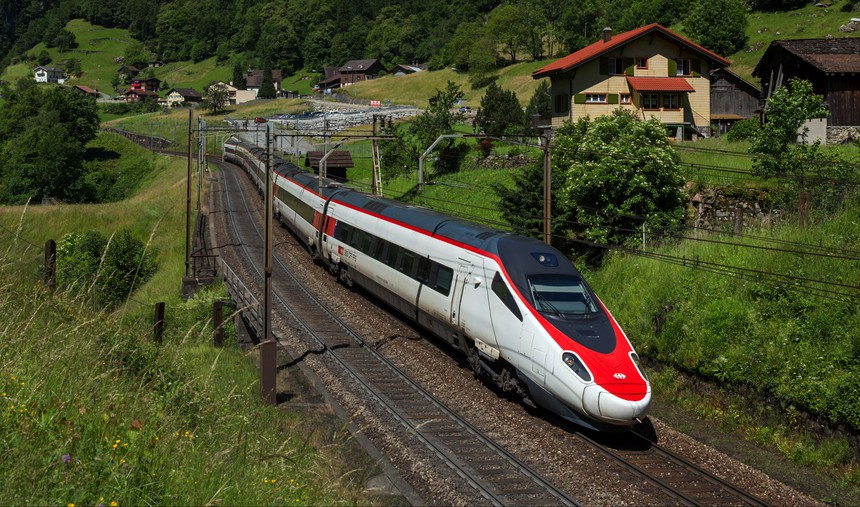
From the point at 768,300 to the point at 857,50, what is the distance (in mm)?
24515

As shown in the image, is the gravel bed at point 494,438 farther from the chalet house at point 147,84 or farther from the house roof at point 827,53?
the chalet house at point 147,84

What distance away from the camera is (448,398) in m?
15.9

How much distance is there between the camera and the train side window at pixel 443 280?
17.5 meters

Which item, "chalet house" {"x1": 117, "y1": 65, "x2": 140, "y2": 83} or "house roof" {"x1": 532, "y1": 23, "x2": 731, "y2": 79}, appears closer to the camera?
"house roof" {"x1": 532, "y1": 23, "x2": 731, "y2": 79}

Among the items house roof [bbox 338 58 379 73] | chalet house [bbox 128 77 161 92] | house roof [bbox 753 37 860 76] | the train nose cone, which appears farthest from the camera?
chalet house [bbox 128 77 161 92]

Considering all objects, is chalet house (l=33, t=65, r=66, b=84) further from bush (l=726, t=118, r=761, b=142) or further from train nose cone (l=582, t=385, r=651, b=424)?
train nose cone (l=582, t=385, r=651, b=424)

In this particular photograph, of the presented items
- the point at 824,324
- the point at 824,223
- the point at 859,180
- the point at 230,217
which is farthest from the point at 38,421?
the point at 230,217

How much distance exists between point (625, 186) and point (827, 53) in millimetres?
17562

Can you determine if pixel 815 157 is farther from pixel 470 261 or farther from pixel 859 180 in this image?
pixel 470 261

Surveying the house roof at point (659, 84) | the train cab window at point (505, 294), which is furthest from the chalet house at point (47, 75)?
the train cab window at point (505, 294)

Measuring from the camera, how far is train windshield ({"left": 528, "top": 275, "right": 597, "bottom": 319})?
14.5 m

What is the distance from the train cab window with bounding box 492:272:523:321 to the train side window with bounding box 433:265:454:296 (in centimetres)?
219

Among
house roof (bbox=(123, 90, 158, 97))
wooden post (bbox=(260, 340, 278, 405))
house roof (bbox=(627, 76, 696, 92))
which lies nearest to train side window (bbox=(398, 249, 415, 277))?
wooden post (bbox=(260, 340, 278, 405))

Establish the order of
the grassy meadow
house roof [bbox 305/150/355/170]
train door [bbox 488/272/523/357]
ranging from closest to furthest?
the grassy meadow < train door [bbox 488/272/523/357] < house roof [bbox 305/150/355/170]
